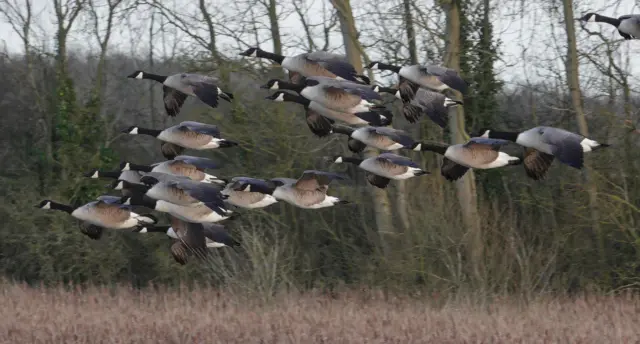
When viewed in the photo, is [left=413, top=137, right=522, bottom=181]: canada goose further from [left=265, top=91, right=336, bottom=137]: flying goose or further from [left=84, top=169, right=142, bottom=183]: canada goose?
[left=84, top=169, right=142, bottom=183]: canada goose

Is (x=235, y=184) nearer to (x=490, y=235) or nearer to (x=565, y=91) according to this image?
(x=490, y=235)

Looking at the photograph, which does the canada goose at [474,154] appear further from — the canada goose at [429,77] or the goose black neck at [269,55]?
the goose black neck at [269,55]

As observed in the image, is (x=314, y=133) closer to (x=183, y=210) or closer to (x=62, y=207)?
(x=183, y=210)

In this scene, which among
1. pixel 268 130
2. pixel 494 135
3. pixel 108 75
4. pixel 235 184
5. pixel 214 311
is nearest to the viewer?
pixel 494 135

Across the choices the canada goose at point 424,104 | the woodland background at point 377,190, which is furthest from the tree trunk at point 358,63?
the canada goose at point 424,104

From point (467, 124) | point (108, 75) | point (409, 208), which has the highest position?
point (108, 75)

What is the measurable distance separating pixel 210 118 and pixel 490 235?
6.02m

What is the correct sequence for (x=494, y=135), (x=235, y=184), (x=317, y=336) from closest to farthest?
(x=494, y=135) < (x=235, y=184) < (x=317, y=336)

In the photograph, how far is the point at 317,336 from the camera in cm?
1357

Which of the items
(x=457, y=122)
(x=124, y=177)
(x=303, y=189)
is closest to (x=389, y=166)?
(x=303, y=189)

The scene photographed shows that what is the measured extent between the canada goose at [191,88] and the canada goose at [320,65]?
50cm

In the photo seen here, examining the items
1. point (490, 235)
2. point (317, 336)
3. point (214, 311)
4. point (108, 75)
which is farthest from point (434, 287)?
point (108, 75)

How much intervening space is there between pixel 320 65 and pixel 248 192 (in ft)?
5.12

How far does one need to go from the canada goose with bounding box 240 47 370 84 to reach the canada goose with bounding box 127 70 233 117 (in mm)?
495
